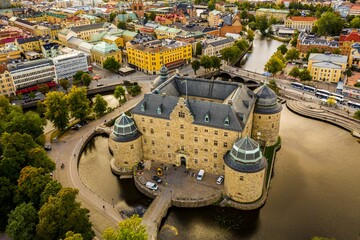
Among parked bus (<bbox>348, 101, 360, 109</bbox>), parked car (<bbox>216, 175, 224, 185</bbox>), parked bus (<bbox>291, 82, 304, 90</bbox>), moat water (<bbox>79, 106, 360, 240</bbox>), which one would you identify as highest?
parked bus (<bbox>291, 82, 304, 90</bbox>)

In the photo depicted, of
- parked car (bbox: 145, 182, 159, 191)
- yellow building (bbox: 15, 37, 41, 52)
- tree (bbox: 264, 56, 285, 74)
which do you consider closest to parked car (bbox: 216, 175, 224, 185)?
parked car (bbox: 145, 182, 159, 191)

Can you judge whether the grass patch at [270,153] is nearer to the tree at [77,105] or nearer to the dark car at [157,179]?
the dark car at [157,179]

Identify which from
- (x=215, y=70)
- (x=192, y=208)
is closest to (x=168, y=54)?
(x=215, y=70)

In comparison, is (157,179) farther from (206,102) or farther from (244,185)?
(206,102)

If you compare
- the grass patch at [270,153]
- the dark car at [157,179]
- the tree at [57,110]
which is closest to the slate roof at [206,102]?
the dark car at [157,179]

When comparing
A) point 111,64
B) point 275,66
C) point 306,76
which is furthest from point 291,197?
point 111,64

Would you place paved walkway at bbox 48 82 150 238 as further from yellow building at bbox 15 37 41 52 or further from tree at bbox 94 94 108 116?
yellow building at bbox 15 37 41 52
